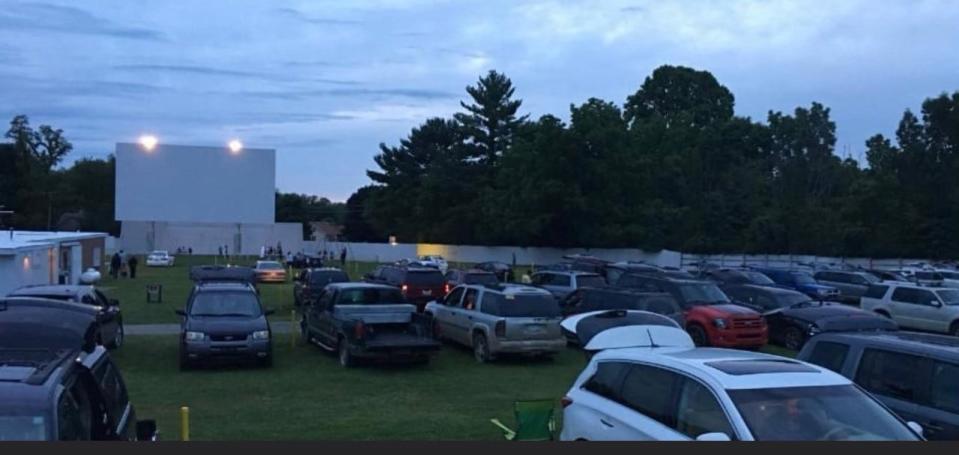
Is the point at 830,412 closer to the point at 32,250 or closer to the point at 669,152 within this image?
the point at 32,250

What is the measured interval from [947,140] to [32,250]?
239 feet

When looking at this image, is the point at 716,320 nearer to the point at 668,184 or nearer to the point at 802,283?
the point at 802,283

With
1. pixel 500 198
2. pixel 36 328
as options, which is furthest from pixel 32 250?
pixel 500 198

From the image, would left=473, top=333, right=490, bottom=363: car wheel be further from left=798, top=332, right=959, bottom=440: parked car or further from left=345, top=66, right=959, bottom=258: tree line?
left=345, top=66, right=959, bottom=258: tree line

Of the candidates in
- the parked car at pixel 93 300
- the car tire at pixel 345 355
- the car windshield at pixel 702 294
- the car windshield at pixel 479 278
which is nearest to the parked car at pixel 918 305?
the car windshield at pixel 702 294

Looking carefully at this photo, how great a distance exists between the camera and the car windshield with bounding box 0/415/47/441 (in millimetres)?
5305

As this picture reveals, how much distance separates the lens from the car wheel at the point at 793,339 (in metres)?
22.3

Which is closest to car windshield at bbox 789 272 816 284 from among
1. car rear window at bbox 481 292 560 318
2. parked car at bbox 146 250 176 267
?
car rear window at bbox 481 292 560 318

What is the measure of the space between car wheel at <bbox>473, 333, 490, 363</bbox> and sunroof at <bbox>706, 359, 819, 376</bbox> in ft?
40.1

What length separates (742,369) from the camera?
23.1ft

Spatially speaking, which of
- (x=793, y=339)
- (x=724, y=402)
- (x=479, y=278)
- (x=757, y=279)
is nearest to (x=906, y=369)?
(x=724, y=402)

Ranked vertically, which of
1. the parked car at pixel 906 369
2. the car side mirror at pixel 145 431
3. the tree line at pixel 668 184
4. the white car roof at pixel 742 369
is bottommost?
the car side mirror at pixel 145 431

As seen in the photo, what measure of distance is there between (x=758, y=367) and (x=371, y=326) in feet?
39.0

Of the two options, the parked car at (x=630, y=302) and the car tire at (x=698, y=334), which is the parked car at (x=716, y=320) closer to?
the car tire at (x=698, y=334)
